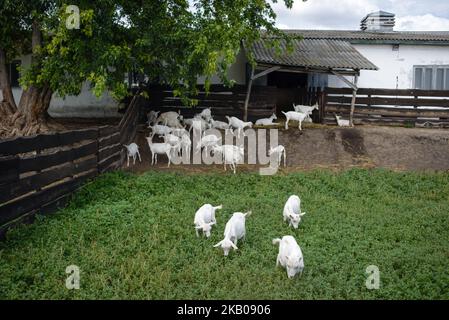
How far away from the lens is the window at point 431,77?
71.1 ft

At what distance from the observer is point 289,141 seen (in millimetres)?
16578

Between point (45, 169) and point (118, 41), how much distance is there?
6330 mm

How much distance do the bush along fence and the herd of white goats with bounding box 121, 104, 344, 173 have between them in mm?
1733

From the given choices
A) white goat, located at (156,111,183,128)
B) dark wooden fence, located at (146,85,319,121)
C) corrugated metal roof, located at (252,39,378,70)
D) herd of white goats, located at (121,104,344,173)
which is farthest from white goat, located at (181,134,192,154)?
dark wooden fence, located at (146,85,319,121)

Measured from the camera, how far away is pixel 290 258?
6230 mm

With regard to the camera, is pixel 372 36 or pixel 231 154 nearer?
pixel 231 154

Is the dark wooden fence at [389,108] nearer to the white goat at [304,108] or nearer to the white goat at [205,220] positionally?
the white goat at [304,108]

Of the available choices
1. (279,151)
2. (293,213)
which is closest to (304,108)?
(279,151)
